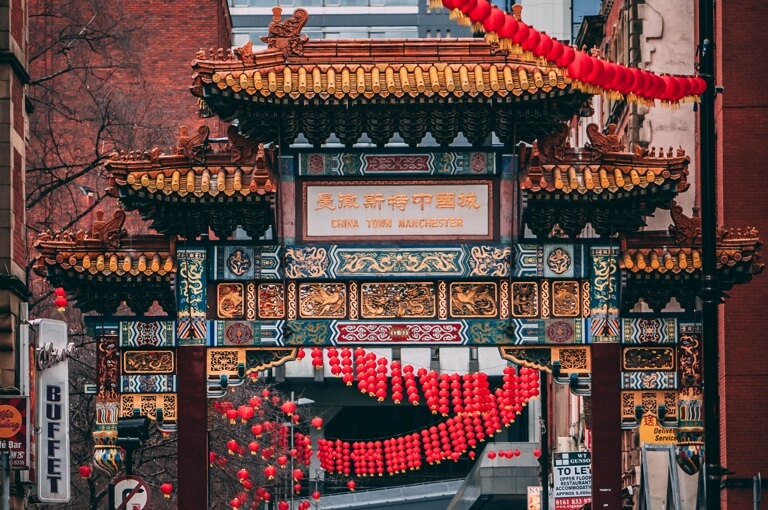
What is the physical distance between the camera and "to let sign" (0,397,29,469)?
31.5 m

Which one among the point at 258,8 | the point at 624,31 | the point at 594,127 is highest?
the point at 258,8

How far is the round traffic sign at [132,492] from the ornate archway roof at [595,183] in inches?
281

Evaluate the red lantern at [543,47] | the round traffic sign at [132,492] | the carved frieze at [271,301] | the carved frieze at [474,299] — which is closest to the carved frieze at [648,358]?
the carved frieze at [474,299]

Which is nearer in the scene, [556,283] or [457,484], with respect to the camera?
[556,283]

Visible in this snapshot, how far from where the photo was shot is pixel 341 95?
1163 inches

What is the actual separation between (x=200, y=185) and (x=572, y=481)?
16300 millimetres

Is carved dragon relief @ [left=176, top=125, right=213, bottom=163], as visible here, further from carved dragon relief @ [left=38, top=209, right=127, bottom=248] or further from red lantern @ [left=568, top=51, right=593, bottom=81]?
red lantern @ [left=568, top=51, right=593, bottom=81]

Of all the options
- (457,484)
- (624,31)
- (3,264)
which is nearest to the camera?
(3,264)

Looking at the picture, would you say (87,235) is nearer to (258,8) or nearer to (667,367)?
(667,367)

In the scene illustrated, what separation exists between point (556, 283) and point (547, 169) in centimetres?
172

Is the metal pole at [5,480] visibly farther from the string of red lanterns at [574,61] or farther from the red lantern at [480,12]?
the red lantern at [480,12]

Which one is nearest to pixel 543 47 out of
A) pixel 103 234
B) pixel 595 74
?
pixel 595 74

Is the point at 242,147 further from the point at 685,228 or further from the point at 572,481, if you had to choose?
the point at 572,481

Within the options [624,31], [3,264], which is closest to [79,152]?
[624,31]
